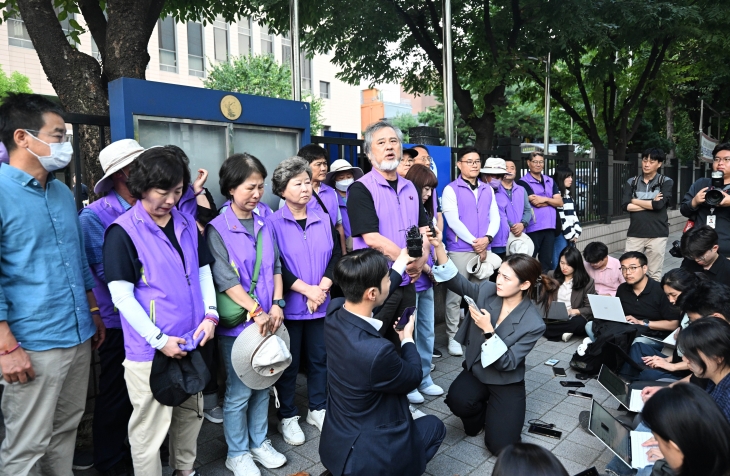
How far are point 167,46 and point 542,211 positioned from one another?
22818 mm

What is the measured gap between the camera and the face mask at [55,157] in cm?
252

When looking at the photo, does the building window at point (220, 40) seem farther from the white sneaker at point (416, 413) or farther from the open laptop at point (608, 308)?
the white sneaker at point (416, 413)

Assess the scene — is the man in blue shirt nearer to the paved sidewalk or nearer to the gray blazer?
the paved sidewalk

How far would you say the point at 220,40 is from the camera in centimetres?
2711

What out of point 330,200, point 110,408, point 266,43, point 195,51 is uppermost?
point 266,43

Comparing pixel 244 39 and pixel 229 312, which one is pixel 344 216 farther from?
pixel 244 39

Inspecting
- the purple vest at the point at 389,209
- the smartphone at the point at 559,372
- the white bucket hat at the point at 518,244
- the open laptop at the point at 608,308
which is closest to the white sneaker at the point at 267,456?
the purple vest at the point at 389,209

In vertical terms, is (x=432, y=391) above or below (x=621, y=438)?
below

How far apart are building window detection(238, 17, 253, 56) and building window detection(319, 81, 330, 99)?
5.95m

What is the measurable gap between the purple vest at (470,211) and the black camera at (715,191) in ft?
6.68

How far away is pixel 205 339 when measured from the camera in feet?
9.29

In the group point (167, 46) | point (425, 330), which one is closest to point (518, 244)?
point (425, 330)

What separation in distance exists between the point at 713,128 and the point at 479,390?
26.5 meters

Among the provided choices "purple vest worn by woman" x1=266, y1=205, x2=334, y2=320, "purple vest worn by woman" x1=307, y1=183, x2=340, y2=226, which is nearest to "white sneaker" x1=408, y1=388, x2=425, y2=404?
"purple vest worn by woman" x1=266, y1=205, x2=334, y2=320
